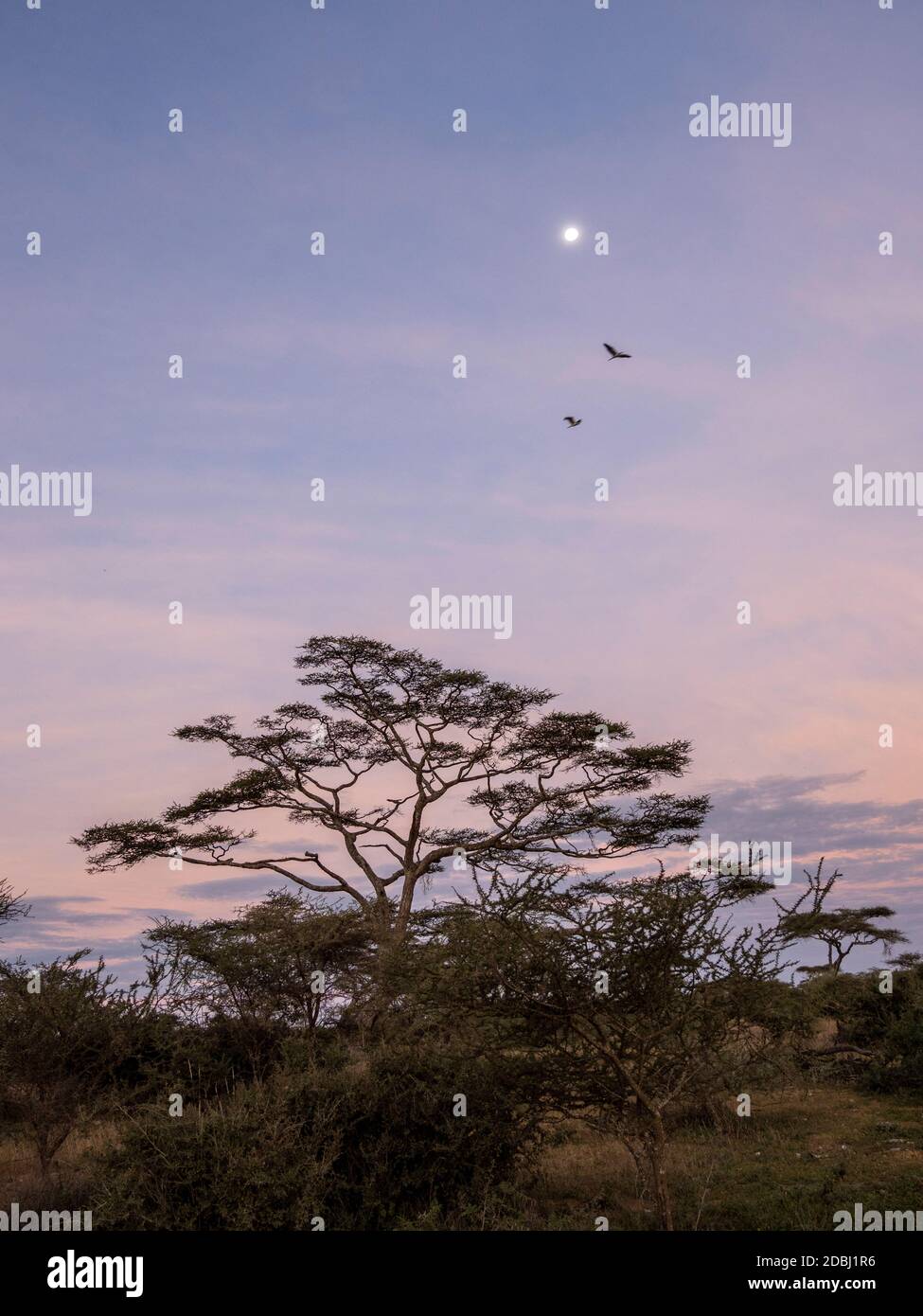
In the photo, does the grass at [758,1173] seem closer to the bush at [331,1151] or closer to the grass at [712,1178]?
the grass at [712,1178]

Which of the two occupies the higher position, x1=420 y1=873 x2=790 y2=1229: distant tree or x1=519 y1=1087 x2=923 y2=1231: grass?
x1=420 y1=873 x2=790 y2=1229: distant tree

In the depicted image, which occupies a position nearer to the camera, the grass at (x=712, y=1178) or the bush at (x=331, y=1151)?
the bush at (x=331, y=1151)

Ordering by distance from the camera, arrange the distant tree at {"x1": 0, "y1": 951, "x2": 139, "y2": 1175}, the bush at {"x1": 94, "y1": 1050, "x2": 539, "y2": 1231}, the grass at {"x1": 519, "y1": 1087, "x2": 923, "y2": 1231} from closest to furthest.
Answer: the bush at {"x1": 94, "y1": 1050, "x2": 539, "y2": 1231} < the grass at {"x1": 519, "y1": 1087, "x2": 923, "y2": 1231} < the distant tree at {"x1": 0, "y1": 951, "x2": 139, "y2": 1175}

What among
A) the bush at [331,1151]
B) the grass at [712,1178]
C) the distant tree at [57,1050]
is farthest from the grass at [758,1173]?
the distant tree at [57,1050]

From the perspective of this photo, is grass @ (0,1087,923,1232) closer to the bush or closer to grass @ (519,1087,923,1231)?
grass @ (519,1087,923,1231)

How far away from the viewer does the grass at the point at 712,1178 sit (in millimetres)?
10844

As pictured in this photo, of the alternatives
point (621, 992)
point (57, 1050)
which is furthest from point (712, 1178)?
point (57, 1050)

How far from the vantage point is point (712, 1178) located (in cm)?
1303

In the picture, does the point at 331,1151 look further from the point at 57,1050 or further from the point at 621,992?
the point at 57,1050

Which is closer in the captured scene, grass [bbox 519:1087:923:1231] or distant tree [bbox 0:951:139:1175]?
grass [bbox 519:1087:923:1231]

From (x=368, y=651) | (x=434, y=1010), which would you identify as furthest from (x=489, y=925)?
(x=368, y=651)

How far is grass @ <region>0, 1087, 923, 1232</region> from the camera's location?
10.8 metres

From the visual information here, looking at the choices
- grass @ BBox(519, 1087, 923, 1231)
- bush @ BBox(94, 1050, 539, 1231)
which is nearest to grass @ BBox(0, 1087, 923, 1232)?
grass @ BBox(519, 1087, 923, 1231)
